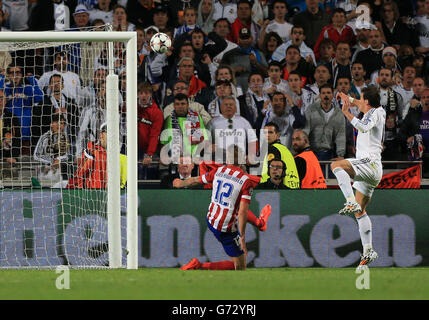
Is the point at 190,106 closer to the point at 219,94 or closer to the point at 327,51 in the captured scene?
the point at 219,94

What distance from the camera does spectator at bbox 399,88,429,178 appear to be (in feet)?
42.6

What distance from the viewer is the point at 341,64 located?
13719mm

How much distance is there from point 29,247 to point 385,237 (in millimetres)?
4666

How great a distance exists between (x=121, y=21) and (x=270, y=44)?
2424 mm

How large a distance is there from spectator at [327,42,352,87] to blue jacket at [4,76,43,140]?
4.80 m

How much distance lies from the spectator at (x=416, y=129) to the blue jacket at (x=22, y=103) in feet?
18.0

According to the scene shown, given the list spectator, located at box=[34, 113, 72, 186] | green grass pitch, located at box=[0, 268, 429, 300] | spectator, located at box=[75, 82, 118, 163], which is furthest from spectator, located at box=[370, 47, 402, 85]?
green grass pitch, located at box=[0, 268, 429, 300]

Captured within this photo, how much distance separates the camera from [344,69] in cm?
1369

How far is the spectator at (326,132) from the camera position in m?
12.7

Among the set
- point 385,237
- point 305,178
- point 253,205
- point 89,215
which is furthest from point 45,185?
point 385,237

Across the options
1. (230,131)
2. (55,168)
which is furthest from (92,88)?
(230,131)

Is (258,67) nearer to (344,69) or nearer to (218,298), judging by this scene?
(344,69)

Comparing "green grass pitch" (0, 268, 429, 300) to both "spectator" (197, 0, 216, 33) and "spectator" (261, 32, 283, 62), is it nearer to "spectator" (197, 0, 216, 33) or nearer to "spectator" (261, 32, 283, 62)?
"spectator" (261, 32, 283, 62)

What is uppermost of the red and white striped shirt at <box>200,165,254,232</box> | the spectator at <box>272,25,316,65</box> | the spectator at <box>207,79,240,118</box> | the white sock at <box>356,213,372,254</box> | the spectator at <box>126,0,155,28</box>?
the spectator at <box>126,0,155,28</box>
